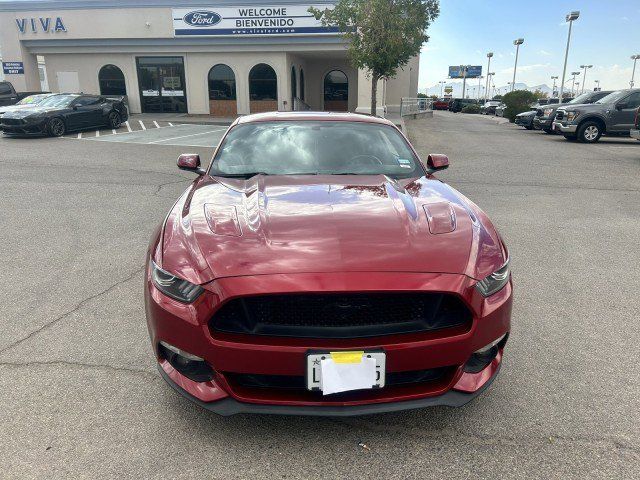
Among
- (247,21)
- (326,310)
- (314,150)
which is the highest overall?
(247,21)

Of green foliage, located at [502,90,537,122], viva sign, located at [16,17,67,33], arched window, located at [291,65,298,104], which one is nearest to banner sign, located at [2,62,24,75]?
viva sign, located at [16,17,67,33]

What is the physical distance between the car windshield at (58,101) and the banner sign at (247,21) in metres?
8.97

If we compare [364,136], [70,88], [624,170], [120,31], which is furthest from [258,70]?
[364,136]

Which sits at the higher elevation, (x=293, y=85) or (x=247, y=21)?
(x=247, y=21)

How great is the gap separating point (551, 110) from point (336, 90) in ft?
41.2

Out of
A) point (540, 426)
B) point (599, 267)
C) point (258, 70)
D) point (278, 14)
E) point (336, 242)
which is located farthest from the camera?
point (258, 70)

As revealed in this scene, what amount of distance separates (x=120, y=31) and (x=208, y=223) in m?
26.7

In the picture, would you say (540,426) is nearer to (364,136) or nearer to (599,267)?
(364,136)

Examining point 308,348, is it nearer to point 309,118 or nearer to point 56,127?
point 309,118

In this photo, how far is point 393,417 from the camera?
258cm

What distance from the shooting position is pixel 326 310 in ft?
7.25

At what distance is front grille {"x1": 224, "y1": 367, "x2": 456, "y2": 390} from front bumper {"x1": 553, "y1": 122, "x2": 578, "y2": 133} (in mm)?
17852

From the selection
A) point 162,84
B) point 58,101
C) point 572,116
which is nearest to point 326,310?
point 572,116

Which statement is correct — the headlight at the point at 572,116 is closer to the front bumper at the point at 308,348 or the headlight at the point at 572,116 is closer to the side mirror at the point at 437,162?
the side mirror at the point at 437,162
